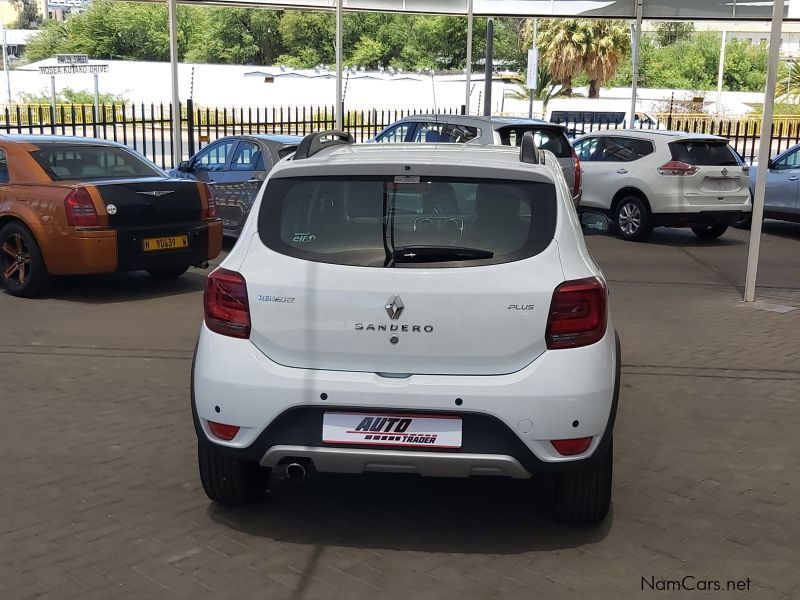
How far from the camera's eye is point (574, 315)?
3992mm

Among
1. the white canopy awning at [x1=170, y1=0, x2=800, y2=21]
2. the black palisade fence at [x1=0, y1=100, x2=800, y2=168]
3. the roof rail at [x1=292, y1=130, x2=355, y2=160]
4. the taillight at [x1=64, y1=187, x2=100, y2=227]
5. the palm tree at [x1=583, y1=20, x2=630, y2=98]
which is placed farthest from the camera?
the palm tree at [x1=583, y1=20, x2=630, y2=98]

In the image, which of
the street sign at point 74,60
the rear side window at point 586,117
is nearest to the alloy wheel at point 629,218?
the street sign at point 74,60

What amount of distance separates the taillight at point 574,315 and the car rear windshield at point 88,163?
694cm

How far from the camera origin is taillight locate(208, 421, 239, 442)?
163 inches

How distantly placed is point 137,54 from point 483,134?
74609mm

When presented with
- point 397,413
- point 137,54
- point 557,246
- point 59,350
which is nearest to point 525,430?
point 397,413

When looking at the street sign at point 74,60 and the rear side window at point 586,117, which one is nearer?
the street sign at point 74,60

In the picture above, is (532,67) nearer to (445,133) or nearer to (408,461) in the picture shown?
(445,133)

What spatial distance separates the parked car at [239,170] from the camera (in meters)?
12.6

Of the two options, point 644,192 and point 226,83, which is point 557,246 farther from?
point 226,83

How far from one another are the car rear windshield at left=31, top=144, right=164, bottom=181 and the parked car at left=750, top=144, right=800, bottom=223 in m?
9.58

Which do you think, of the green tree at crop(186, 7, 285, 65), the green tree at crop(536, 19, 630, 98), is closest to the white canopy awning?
the green tree at crop(536, 19, 630, 98)

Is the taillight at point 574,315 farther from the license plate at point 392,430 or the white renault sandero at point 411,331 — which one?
the license plate at point 392,430

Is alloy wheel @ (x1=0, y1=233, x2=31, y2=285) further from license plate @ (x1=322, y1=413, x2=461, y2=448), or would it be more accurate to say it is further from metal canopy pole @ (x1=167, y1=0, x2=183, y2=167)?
metal canopy pole @ (x1=167, y1=0, x2=183, y2=167)
